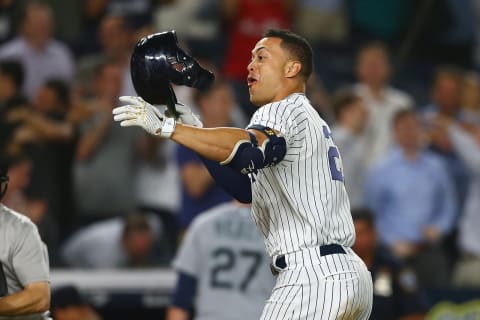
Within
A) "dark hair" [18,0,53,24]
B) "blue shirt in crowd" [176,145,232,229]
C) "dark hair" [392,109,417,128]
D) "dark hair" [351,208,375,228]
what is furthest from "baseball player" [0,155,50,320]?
"dark hair" [392,109,417,128]

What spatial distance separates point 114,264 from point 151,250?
11.7 inches

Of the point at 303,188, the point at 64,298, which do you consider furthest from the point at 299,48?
the point at 64,298

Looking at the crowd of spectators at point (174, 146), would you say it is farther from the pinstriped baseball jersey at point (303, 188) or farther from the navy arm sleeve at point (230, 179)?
the pinstriped baseball jersey at point (303, 188)

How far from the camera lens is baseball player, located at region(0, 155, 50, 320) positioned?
17.7 ft

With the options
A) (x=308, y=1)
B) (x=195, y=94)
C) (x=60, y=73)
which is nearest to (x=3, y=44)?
(x=60, y=73)

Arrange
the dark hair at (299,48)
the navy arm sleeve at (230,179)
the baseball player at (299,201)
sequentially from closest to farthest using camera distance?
1. the baseball player at (299,201)
2. the dark hair at (299,48)
3. the navy arm sleeve at (230,179)

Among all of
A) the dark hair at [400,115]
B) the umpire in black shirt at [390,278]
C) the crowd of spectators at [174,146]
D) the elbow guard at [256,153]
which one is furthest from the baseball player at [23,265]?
the dark hair at [400,115]

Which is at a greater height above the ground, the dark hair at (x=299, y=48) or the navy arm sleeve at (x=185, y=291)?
the dark hair at (x=299, y=48)

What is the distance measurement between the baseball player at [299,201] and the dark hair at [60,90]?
14.2 ft

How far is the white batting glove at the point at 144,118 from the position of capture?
15.1 feet

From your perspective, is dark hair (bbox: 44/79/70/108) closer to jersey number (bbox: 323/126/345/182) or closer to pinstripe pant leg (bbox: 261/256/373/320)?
jersey number (bbox: 323/126/345/182)

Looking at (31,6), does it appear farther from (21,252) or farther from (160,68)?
(160,68)

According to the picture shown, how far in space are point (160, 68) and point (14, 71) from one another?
4441 mm

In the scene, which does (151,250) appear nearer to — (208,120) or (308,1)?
(208,120)
